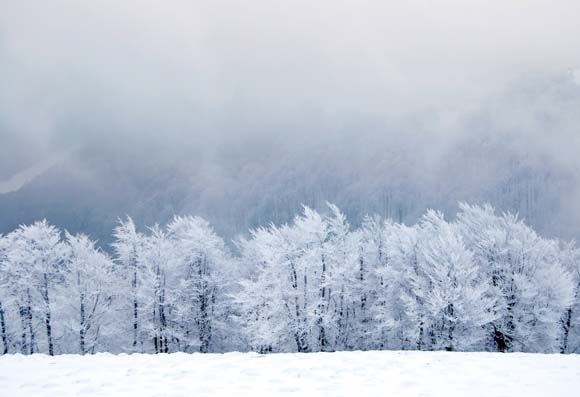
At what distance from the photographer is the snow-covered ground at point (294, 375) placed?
8.58 metres

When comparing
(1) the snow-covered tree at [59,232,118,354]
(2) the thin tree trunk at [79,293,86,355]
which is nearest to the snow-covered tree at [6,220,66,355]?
(1) the snow-covered tree at [59,232,118,354]

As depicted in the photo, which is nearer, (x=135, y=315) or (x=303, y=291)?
(x=303, y=291)

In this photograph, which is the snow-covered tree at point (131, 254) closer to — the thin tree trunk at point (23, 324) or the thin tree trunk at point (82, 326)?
the thin tree trunk at point (82, 326)

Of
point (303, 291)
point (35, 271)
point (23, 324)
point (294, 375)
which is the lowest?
point (294, 375)

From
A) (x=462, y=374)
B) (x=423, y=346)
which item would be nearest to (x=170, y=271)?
(x=423, y=346)

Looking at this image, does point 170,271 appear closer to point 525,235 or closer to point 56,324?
point 56,324

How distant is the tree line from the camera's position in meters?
29.6

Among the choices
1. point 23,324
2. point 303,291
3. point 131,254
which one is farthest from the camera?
point 131,254

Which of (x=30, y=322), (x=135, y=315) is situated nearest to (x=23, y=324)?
(x=30, y=322)

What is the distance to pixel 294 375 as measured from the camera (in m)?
10.1

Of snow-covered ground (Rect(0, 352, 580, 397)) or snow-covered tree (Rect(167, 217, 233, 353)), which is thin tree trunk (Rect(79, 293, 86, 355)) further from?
snow-covered ground (Rect(0, 352, 580, 397))

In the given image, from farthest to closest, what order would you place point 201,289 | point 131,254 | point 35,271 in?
point 131,254
point 201,289
point 35,271

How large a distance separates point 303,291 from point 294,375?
68.9ft

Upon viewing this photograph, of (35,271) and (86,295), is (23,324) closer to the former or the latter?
(35,271)
